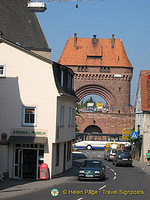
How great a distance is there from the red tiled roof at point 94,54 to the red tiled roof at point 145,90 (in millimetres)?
40983

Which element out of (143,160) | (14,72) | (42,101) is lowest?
(143,160)

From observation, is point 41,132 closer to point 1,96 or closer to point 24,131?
point 24,131

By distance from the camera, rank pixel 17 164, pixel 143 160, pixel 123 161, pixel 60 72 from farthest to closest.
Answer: pixel 143 160 < pixel 123 161 < pixel 60 72 < pixel 17 164

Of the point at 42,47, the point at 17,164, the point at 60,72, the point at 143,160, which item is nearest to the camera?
the point at 17,164

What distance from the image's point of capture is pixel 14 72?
2939cm

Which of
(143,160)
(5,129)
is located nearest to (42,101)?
(5,129)

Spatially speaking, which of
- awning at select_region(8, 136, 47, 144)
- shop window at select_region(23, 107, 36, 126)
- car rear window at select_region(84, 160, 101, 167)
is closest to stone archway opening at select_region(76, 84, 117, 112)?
shop window at select_region(23, 107, 36, 126)

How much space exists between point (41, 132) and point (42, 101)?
1.95 meters

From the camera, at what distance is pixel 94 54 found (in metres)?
96.6

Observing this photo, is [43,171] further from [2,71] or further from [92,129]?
[92,129]

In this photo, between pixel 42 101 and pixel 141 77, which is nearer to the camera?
pixel 42 101

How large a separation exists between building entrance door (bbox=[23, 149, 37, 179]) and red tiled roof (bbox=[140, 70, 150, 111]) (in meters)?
24.1

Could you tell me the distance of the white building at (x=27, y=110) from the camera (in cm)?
2875

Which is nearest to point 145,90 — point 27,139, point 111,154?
point 111,154
